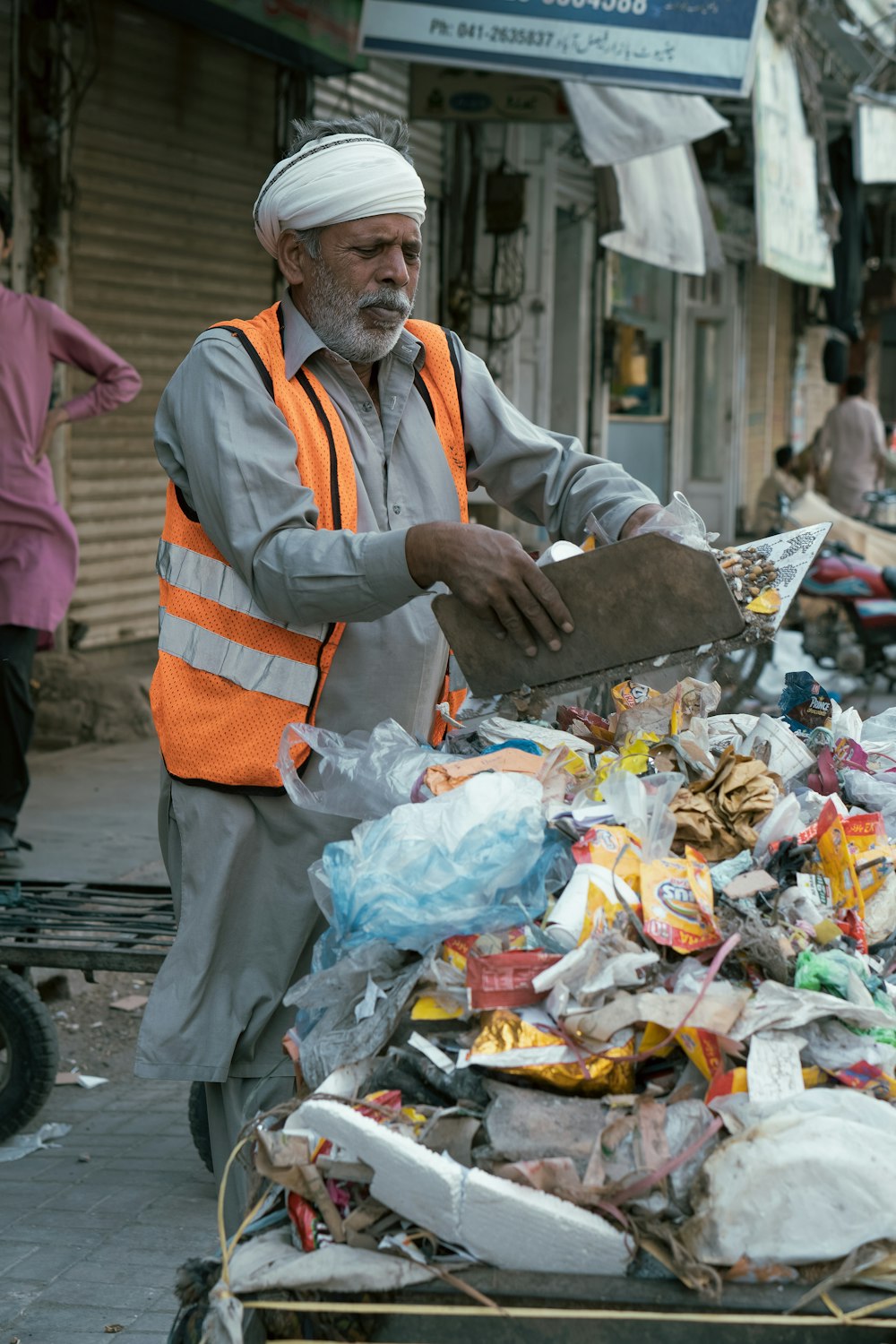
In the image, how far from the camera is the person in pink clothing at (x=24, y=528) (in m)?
5.20

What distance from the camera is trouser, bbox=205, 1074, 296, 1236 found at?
248cm

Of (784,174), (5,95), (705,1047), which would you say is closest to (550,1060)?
(705,1047)

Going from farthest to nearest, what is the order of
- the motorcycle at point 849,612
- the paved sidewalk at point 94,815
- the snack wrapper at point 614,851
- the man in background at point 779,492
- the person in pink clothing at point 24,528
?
1. the man in background at point 779,492
2. the motorcycle at point 849,612
3. the paved sidewalk at point 94,815
4. the person in pink clothing at point 24,528
5. the snack wrapper at point 614,851

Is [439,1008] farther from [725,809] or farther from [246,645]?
[246,645]

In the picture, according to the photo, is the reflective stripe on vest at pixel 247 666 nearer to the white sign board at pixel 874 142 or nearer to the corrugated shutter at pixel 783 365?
the white sign board at pixel 874 142

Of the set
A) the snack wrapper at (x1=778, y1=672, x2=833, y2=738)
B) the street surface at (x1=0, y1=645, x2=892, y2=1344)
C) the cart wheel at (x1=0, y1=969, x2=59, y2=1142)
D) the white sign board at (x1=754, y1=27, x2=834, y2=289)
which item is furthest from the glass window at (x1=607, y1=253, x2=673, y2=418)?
the snack wrapper at (x1=778, y1=672, x2=833, y2=738)

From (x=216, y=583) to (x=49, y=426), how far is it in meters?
3.14

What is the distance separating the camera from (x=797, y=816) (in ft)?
6.93

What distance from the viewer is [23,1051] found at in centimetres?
372

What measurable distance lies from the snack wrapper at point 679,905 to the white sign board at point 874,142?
12117 millimetres

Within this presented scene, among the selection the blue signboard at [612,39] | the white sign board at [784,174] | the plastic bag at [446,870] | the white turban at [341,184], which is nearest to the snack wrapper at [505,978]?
the plastic bag at [446,870]

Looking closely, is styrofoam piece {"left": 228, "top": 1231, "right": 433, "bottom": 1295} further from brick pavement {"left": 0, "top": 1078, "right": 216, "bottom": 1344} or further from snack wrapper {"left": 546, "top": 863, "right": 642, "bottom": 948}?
brick pavement {"left": 0, "top": 1078, "right": 216, "bottom": 1344}

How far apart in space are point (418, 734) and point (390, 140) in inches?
38.1

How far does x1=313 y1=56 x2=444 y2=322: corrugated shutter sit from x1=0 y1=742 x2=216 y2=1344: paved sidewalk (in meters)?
6.74
